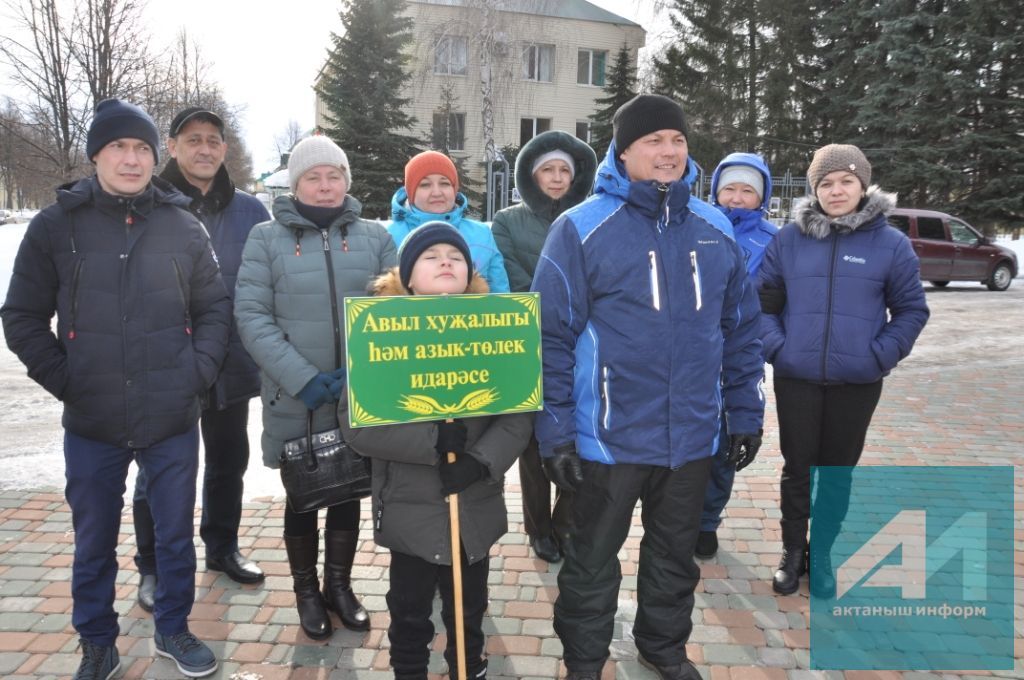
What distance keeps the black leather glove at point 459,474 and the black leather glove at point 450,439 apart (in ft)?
0.12

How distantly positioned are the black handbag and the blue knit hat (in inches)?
52.1

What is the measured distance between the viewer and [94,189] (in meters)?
2.80

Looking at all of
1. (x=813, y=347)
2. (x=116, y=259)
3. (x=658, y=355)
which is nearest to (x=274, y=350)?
(x=116, y=259)

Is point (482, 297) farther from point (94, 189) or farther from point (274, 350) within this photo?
point (94, 189)

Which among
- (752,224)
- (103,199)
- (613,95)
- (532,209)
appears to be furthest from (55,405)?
(613,95)

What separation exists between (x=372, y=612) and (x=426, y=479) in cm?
116

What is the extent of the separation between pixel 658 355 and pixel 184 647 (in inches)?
90.4

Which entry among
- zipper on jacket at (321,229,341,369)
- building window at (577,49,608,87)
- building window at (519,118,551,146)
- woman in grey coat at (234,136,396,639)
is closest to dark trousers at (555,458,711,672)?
woman in grey coat at (234,136,396,639)

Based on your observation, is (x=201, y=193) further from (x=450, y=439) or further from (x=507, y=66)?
(x=507, y=66)

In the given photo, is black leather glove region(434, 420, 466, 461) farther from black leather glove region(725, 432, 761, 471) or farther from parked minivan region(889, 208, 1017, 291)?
parked minivan region(889, 208, 1017, 291)

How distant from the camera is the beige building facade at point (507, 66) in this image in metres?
25.3

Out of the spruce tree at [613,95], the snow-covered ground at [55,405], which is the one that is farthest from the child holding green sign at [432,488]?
the spruce tree at [613,95]

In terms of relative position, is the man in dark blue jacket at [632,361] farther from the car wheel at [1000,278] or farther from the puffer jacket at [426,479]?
the car wheel at [1000,278]

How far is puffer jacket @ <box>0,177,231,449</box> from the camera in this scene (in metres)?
2.75
